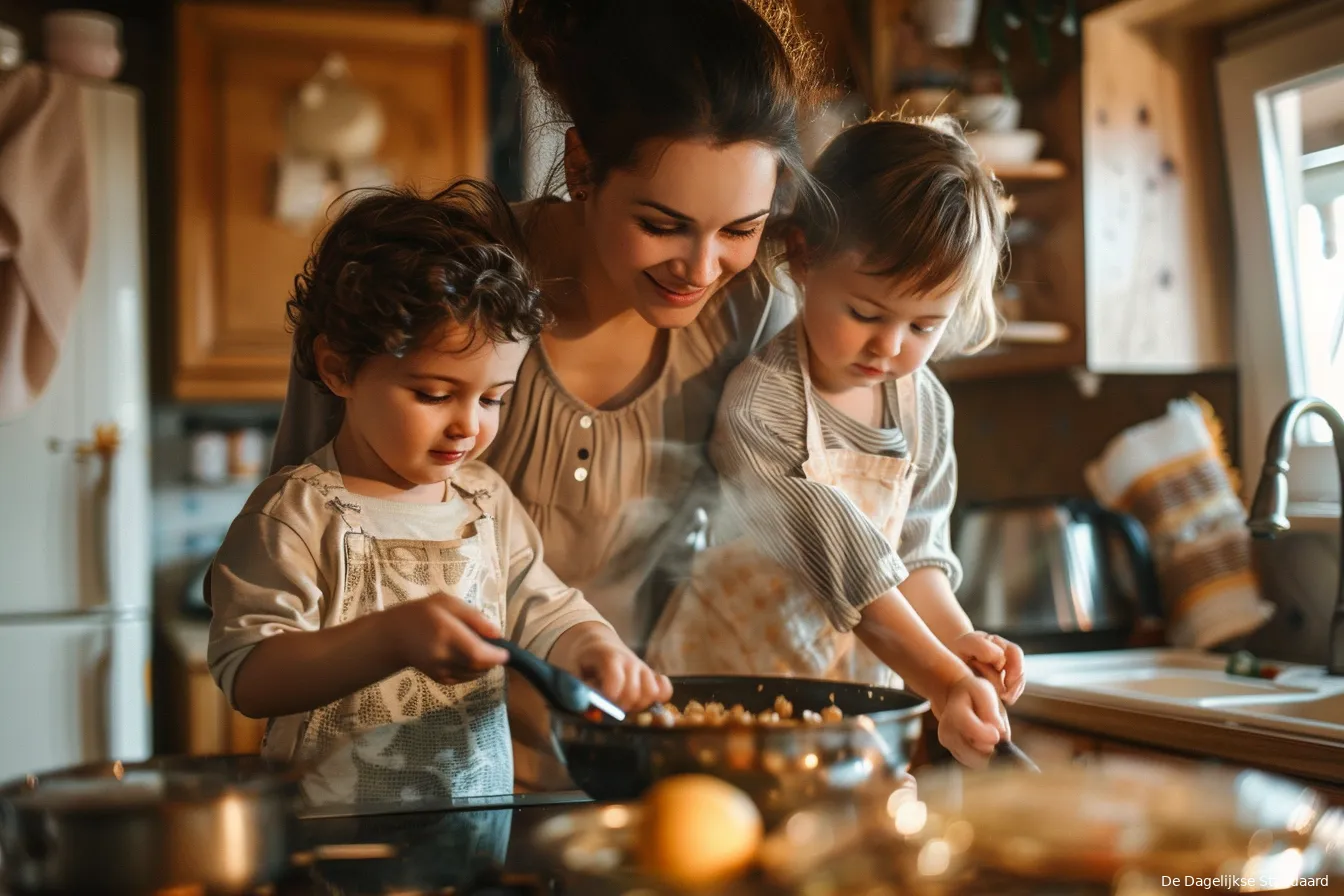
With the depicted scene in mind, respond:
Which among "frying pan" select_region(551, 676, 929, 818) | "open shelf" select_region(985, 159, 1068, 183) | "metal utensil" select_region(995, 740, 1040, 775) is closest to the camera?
"frying pan" select_region(551, 676, 929, 818)

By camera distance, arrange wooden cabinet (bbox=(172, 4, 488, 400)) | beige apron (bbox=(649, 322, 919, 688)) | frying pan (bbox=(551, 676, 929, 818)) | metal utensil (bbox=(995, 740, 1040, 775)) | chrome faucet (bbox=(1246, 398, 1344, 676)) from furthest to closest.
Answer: wooden cabinet (bbox=(172, 4, 488, 400)) < chrome faucet (bbox=(1246, 398, 1344, 676)) < beige apron (bbox=(649, 322, 919, 688)) < metal utensil (bbox=(995, 740, 1040, 775)) < frying pan (bbox=(551, 676, 929, 818))

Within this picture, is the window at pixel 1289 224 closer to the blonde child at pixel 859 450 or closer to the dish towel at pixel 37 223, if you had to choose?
the blonde child at pixel 859 450

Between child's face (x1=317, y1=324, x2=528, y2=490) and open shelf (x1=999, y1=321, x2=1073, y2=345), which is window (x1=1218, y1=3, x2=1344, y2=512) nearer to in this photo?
open shelf (x1=999, y1=321, x2=1073, y2=345)

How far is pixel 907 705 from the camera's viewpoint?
0.80 metres

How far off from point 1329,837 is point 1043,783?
138mm

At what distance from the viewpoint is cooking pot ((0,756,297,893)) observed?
1.80 feet

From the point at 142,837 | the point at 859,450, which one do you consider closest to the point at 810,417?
the point at 859,450

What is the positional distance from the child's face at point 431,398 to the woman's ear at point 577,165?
19 cm

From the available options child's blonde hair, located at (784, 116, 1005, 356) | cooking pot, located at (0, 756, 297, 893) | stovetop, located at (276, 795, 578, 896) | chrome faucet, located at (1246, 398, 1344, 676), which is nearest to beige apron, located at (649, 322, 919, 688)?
child's blonde hair, located at (784, 116, 1005, 356)

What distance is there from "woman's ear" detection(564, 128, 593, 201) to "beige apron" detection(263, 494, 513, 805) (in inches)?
11.6

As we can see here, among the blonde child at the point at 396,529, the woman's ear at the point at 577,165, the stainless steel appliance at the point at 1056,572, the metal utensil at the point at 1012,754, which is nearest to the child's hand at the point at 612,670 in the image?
the blonde child at the point at 396,529

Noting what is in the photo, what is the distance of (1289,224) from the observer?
181 cm

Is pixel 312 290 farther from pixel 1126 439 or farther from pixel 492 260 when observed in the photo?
pixel 1126 439

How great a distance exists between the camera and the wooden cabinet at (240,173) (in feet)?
8.66
